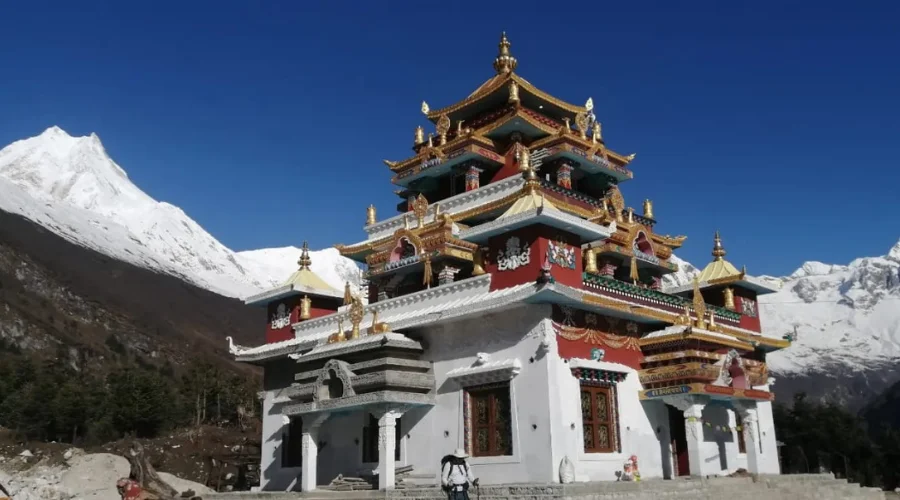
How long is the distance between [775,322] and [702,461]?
111 metres

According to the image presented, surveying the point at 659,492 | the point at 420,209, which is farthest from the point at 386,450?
the point at 420,209

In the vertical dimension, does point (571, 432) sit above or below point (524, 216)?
below

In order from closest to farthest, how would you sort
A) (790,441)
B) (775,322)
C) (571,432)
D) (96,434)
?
(571,432) → (790,441) → (96,434) → (775,322)

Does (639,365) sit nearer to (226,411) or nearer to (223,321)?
(226,411)

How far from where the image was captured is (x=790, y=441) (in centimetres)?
3706

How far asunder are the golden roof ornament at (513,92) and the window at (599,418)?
9.52 meters

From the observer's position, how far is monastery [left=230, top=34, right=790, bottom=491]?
16.1m

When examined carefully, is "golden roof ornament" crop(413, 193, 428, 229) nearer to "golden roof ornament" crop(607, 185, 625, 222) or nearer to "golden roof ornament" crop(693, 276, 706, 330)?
"golden roof ornament" crop(607, 185, 625, 222)

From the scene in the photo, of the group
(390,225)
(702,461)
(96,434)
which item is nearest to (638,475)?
(702,461)

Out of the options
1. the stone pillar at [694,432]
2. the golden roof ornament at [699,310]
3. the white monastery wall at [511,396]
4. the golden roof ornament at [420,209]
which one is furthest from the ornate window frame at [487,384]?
the golden roof ornament at [420,209]

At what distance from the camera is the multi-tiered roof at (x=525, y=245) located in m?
16.8

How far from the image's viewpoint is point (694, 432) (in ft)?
55.3

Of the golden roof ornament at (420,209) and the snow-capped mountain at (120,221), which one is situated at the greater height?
the snow-capped mountain at (120,221)

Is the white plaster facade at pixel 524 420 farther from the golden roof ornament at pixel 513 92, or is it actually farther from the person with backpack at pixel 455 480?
the golden roof ornament at pixel 513 92
